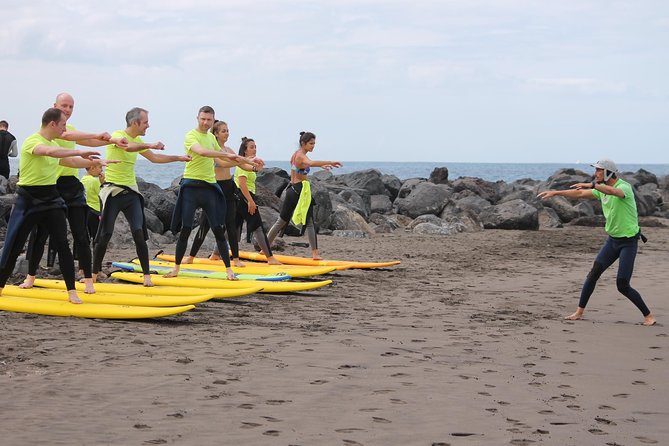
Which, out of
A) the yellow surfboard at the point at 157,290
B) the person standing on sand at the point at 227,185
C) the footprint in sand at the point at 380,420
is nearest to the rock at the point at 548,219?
the person standing on sand at the point at 227,185

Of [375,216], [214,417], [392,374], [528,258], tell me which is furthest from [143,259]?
[375,216]

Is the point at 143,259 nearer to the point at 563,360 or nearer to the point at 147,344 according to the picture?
the point at 147,344

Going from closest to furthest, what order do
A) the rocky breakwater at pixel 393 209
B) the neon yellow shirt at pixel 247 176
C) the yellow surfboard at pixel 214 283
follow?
the yellow surfboard at pixel 214 283
the neon yellow shirt at pixel 247 176
the rocky breakwater at pixel 393 209

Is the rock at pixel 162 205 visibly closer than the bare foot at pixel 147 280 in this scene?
No

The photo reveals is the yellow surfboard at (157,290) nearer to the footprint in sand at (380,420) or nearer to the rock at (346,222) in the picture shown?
the footprint in sand at (380,420)

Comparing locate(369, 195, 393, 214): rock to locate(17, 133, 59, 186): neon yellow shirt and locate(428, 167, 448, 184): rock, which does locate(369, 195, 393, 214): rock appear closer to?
locate(428, 167, 448, 184): rock

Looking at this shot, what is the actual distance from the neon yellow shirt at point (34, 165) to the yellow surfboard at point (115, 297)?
1240 mm

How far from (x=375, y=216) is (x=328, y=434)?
59.8 ft

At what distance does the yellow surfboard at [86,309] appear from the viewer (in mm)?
8648

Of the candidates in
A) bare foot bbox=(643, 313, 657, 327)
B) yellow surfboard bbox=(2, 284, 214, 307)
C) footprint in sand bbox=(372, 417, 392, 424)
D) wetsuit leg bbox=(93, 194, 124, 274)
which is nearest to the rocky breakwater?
wetsuit leg bbox=(93, 194, 124, 274)

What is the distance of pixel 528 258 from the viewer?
16625 millimetres

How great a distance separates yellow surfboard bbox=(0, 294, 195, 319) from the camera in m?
8.65

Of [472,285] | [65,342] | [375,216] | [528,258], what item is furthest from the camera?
[375,216]

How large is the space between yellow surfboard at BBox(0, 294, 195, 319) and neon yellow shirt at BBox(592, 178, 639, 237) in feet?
13.1
